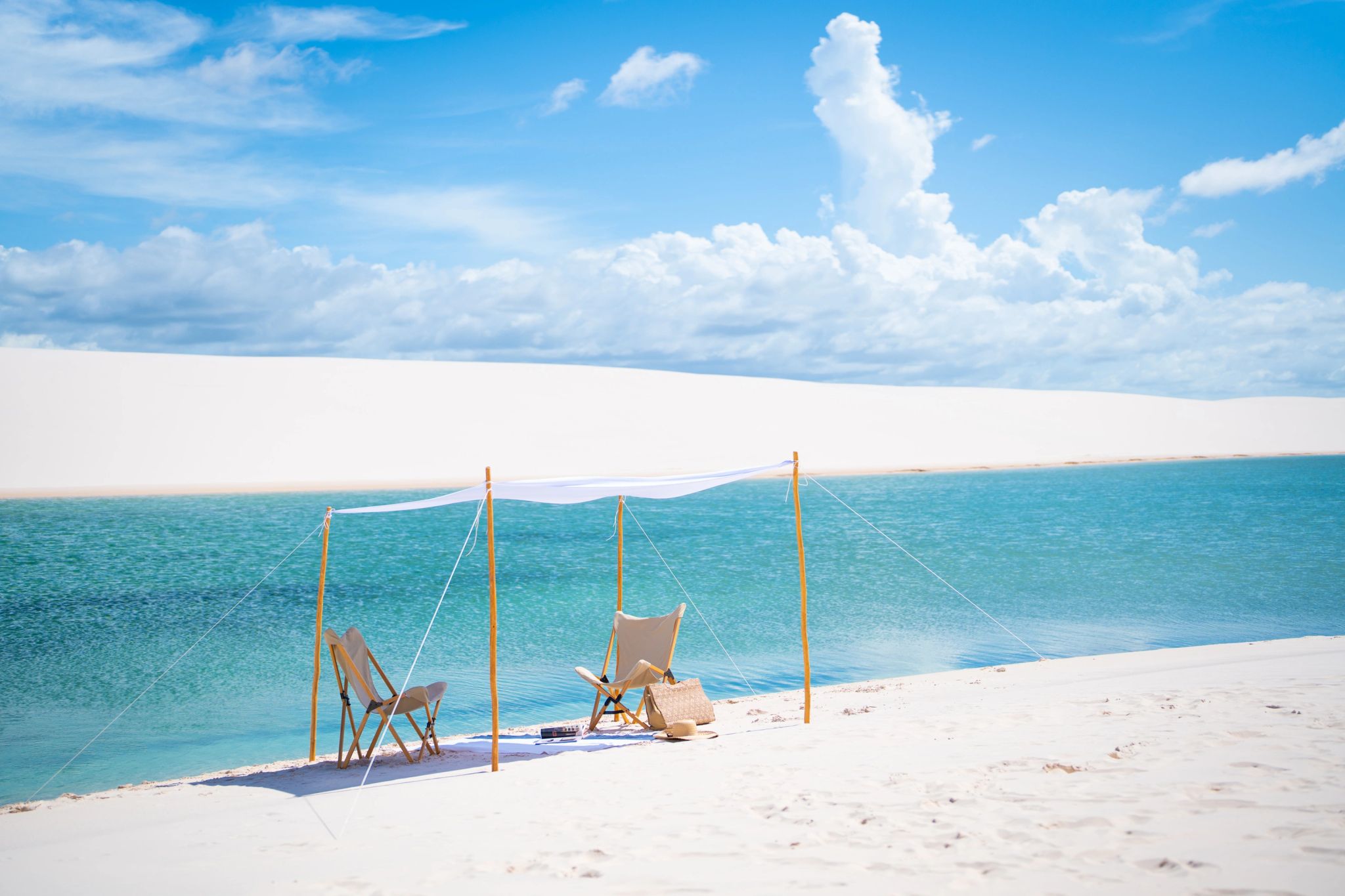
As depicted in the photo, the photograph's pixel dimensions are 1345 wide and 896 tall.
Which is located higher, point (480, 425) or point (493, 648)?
point (480, 425)

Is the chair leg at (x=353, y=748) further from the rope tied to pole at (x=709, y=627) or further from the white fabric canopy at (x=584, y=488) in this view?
the rope tied to pole at (x=709, y=627)

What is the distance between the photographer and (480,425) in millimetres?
49125

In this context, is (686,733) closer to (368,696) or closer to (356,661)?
(368,696)

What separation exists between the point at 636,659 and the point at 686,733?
1.05 m

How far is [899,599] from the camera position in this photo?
1358 cm

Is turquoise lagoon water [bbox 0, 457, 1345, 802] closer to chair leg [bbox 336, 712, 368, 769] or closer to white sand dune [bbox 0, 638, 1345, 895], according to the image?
chair leg [bbox 336, 712, 368, 769]

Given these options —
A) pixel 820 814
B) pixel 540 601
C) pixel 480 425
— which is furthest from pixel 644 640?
pixel 480 425

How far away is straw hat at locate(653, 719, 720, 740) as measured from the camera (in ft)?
20.3

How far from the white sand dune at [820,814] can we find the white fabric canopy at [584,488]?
1756 mm

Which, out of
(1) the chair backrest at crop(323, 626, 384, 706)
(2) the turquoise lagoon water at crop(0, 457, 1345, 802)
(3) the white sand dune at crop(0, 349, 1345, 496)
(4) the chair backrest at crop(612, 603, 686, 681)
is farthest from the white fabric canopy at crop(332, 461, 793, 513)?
(3) the white sand dune at crop(0, 349, 1345, 496)

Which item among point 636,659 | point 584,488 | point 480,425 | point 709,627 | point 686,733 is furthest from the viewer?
point 480,425

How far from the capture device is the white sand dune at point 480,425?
3881cm

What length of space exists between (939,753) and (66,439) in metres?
43.7

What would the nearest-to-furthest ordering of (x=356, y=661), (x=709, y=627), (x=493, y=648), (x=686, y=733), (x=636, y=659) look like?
(x=493, y=648), (x=686, y=733), (x=356, y=661), (x=636, y=659), (x=709, y=627)
